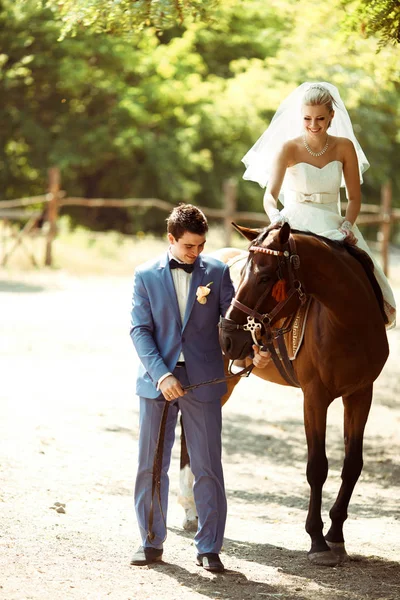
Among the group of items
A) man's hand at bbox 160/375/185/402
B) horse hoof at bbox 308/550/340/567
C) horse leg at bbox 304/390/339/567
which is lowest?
horse hoof at bbox 308/550/340/567

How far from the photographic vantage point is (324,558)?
527cm

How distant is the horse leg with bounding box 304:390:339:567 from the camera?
532 cm

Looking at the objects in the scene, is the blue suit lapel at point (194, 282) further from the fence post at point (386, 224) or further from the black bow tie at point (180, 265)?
the fence post at point (386, 224)

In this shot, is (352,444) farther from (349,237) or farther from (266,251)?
(266,251)

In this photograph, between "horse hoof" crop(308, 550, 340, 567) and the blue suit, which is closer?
the blue suit

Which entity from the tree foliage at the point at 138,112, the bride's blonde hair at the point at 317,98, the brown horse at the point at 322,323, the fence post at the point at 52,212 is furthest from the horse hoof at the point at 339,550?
the tree foliage at the point at 138,112

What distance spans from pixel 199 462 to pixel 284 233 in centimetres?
126

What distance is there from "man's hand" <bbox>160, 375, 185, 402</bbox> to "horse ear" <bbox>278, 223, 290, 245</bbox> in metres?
0.92

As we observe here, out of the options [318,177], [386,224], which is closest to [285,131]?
[318,177]

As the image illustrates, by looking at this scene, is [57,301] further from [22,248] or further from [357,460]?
[357,460]

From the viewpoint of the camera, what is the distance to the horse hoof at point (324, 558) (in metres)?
5.25

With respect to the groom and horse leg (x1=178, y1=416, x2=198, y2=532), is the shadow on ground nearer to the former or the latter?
the groom

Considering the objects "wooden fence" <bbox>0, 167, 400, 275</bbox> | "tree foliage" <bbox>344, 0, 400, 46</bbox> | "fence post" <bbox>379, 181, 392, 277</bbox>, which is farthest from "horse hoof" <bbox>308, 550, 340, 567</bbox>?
"fence post" <bbox>379, 181, 392, 277</bbox>

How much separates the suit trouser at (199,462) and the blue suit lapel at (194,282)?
0.99ft
